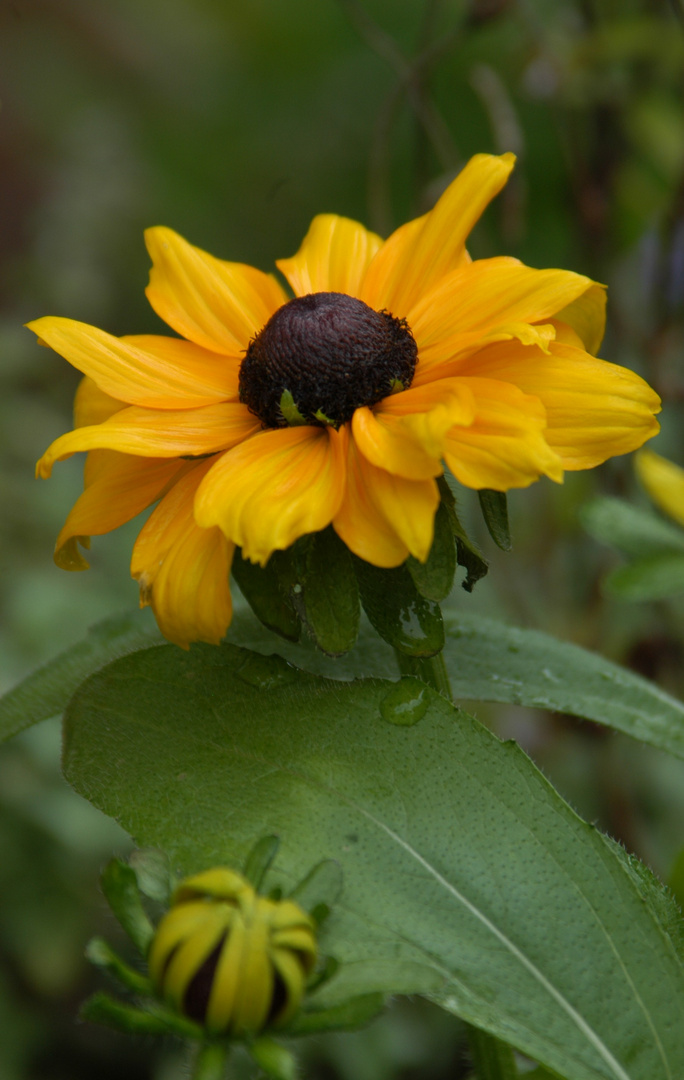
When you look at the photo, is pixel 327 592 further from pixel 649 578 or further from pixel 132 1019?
pixel 649 578

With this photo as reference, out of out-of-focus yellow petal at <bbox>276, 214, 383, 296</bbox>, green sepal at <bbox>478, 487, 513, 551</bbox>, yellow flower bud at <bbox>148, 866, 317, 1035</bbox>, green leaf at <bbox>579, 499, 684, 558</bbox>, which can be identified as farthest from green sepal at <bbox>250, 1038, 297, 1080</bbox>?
green leaf at <bbox>579, 499, 684, 558</bbox>

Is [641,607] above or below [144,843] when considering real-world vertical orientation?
below

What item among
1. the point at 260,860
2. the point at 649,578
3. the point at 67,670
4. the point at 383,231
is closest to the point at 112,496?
the point at 67,670

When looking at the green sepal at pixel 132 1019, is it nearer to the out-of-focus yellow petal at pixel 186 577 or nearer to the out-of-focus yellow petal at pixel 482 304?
the out-of-focus yellow petal at pixel 186 577

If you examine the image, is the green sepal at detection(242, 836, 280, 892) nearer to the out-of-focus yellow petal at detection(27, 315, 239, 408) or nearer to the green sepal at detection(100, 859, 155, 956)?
the green sepal at detection(100, 859, 155, 956)

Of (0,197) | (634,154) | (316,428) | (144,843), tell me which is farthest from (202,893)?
(0,197)

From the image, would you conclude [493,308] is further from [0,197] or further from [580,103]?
[0,197]

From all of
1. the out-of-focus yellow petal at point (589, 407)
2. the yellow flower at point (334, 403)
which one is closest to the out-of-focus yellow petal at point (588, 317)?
the yellow flower at point (334, 403)
